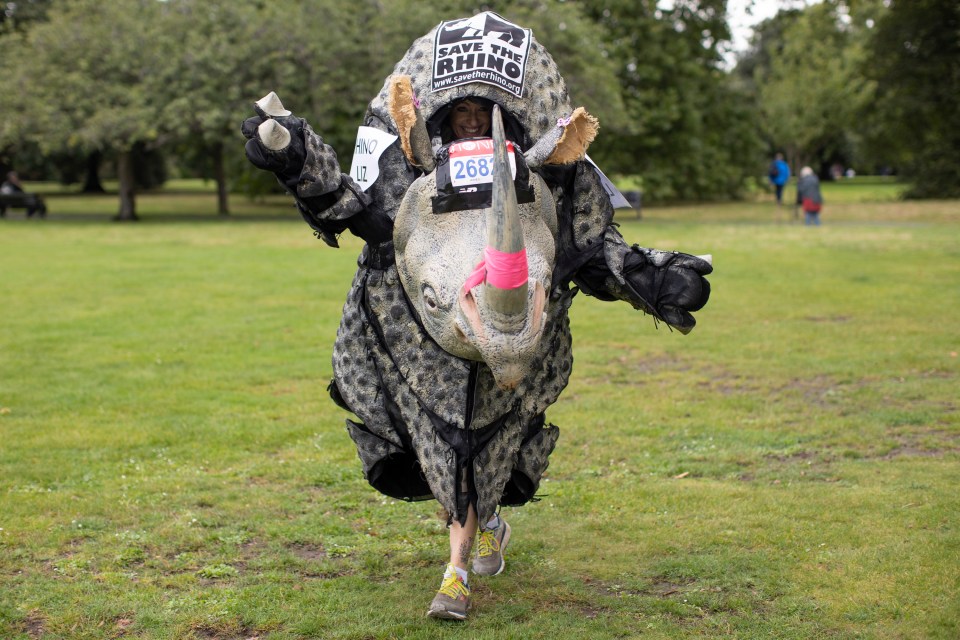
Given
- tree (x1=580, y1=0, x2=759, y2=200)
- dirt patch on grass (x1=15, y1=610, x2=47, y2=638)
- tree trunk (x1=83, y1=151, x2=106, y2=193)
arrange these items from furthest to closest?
1. tree trunk (x1=83, y1=151, x2=106, y2=193)
2. tree (x1=580, y1=0, x2=759, y2=200)
3. dirt patch on grass (x1=15, y1=610, x2=47, y2=638)

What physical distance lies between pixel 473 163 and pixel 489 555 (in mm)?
2109

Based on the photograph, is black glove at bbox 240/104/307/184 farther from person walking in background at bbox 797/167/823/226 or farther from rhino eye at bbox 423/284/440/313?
person walking in background at bbox 797/167/823/226

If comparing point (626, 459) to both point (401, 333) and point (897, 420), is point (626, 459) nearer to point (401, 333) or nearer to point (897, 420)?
point (897, 420)

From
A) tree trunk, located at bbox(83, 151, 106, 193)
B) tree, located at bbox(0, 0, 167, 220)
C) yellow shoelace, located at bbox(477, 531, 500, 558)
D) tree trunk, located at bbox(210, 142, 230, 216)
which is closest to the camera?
yellow shoelace, located at bbox(477, 531, 500, 558)

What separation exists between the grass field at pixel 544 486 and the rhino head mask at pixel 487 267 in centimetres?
141

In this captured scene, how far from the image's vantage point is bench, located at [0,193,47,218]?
108ft

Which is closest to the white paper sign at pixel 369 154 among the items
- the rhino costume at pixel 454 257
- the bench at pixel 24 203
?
the rhino costume at pixel 454 257

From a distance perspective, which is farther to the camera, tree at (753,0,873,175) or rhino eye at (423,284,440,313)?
tree at (753,0,873,175)

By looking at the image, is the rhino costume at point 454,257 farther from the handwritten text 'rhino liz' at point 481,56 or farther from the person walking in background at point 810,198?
the person walking in background at point 810,198

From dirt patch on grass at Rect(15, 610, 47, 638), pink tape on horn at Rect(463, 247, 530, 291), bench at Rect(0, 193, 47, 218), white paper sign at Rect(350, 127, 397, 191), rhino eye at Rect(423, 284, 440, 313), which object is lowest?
dirt patch on grass at Rect(15, 610, 47, 638)

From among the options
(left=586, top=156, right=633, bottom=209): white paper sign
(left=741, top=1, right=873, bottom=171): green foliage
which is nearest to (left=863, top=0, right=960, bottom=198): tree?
(left=741, top=1, right=873, bottom=171): green foliage

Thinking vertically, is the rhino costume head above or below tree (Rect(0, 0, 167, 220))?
below

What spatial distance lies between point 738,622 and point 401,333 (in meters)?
2.01

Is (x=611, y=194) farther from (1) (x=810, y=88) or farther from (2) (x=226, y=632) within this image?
(1) (x=810, y=88)
